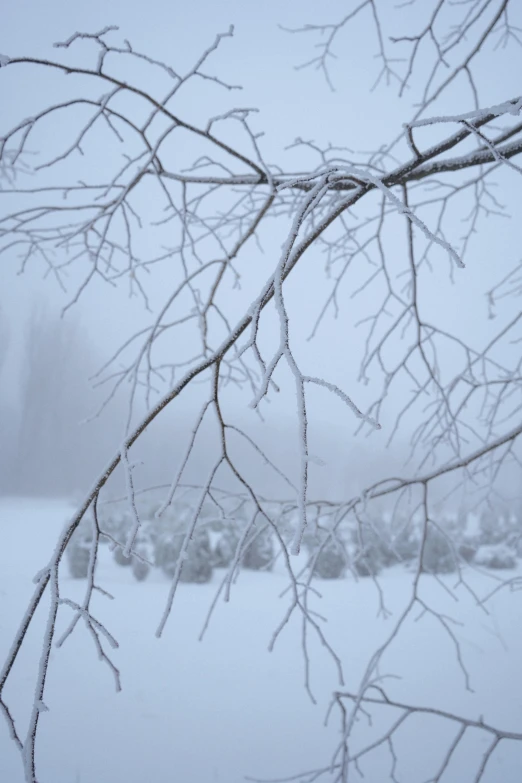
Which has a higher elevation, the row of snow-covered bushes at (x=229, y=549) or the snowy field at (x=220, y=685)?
the row of snow-covered bushes at (x=229, y=549)

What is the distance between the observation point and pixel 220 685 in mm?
2637

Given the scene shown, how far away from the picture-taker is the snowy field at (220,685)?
211cm

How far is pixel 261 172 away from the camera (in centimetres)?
82

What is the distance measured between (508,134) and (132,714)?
268 centimetres

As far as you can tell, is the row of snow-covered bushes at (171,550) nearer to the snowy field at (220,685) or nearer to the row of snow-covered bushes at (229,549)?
the row of snow-covered bushes at (229,549)

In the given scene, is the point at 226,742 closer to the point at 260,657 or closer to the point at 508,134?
the point at 260,657

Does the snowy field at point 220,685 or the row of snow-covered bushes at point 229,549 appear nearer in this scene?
the snowy field at point 220,685

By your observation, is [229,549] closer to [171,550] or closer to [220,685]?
[171,550]

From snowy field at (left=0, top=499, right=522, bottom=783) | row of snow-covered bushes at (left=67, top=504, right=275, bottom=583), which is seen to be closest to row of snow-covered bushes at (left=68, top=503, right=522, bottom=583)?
row of snow-covered bushes at (left=67, top=504, right=275, bottom=583)

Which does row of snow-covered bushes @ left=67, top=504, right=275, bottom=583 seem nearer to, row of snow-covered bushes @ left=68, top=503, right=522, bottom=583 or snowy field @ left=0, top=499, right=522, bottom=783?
row of snow-covered bushes @ left=68, top=503, right=522, bottom=583

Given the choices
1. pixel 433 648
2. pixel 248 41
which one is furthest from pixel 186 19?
pixel 433 648

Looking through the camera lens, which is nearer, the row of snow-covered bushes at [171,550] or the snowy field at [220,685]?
the snowy field at [220,685]

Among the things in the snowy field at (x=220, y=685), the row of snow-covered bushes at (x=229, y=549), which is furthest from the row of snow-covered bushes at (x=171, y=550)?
the snowy field at (x=220, y=685)

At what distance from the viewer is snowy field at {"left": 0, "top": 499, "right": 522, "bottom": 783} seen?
211 centimetres
